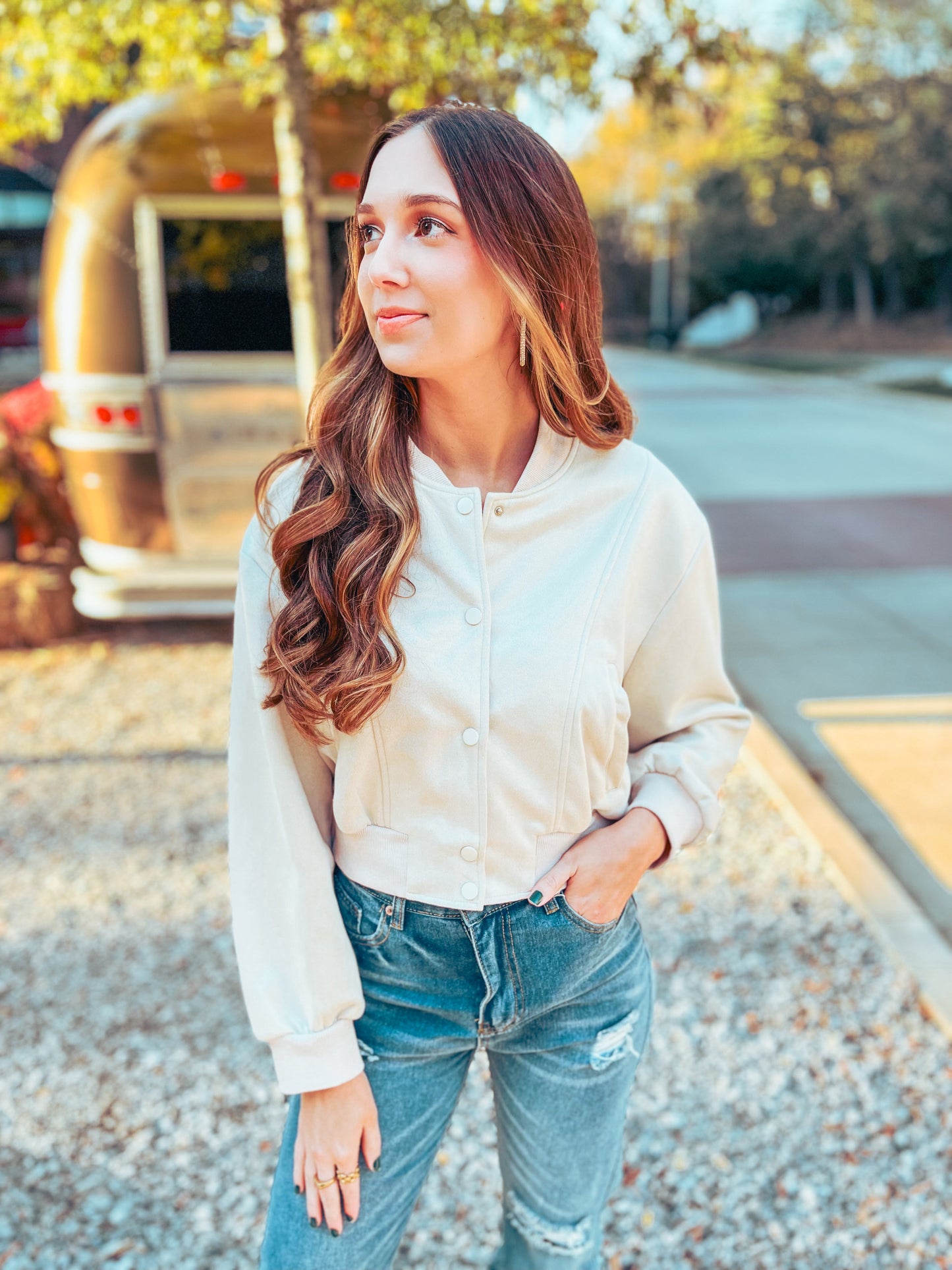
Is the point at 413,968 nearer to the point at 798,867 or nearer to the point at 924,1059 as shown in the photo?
the point at 924,1059

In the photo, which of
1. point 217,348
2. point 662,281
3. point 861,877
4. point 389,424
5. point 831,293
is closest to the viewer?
point 389,424

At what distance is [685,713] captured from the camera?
1.70 meters

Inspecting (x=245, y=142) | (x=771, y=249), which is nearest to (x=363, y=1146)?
(x=245, y=142)

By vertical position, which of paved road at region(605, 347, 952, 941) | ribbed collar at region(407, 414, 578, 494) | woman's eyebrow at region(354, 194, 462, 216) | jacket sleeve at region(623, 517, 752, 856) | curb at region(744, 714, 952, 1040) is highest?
woman's eyebrow at region(354, 194, 462, 216)

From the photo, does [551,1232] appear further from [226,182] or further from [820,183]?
[820,183]

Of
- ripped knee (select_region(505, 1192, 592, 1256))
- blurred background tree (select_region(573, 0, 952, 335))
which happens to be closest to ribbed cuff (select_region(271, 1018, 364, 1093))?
ripped knee (select_region(505, 1192, 592, 1256))

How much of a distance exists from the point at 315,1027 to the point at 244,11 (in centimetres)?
415

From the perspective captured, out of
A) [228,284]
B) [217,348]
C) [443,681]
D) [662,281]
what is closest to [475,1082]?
[443,681]

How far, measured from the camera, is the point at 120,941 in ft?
11.6

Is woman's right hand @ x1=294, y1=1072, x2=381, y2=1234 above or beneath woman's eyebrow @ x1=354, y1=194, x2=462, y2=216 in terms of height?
beneath

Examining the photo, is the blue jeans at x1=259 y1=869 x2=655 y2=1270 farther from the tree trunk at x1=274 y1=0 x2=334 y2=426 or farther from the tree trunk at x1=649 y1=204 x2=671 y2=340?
the tree trunk at x1=649 y1=204 x2=671 y2=340

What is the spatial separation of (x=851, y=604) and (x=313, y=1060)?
20.8ft

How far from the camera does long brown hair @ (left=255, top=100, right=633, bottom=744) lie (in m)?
1.42

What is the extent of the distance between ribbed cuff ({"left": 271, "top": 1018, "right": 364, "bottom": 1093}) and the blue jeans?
0.09 metres
